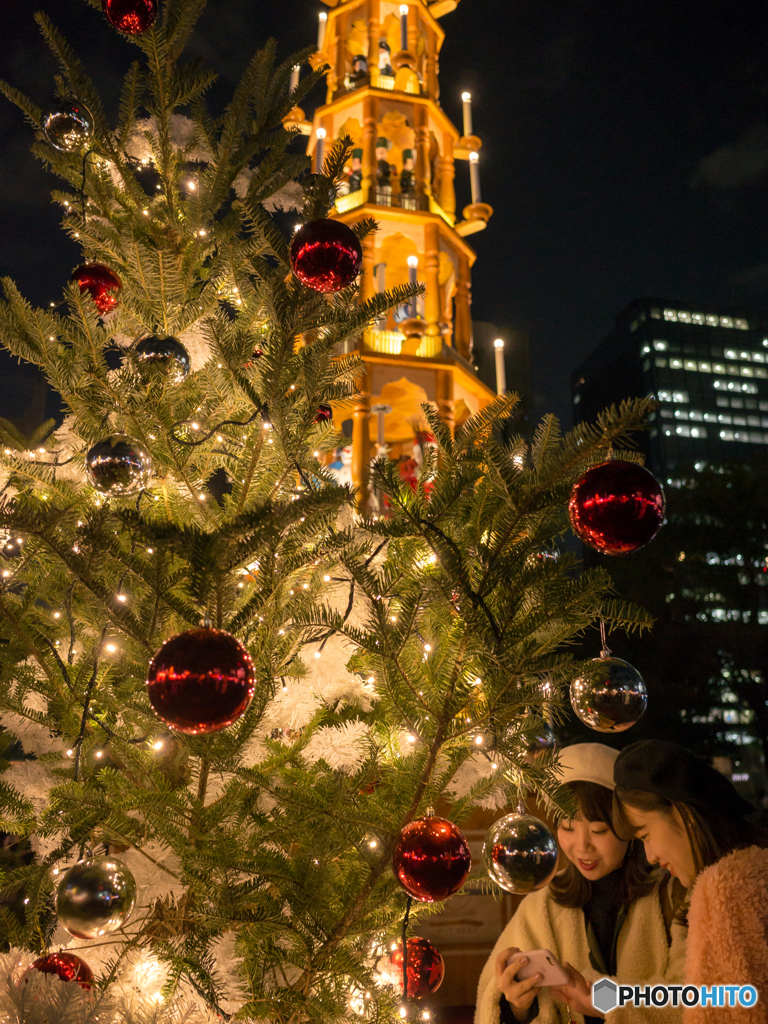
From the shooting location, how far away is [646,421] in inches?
35.6

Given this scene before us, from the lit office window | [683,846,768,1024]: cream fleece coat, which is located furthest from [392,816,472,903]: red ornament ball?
the lit office window

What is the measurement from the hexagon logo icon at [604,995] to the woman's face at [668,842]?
392 mm

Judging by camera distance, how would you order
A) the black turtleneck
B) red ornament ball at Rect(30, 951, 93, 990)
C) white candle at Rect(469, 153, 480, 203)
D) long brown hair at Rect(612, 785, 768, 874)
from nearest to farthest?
red ornament ball at Rect(30, 951, 93, 990) → long brown hair at Rect(612, 785, 768, 874) → the black turtleneck → white candle at Rect(469, 153, 480, 203)

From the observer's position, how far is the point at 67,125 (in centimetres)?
162

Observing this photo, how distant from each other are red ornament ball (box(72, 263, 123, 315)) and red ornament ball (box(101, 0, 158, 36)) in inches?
22.7

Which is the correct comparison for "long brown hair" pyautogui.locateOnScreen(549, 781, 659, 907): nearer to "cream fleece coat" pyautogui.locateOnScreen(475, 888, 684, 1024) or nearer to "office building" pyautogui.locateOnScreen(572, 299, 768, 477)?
"cream fleece coat" pyautogui.locateOnScreen(475, 888, 684, 1024)

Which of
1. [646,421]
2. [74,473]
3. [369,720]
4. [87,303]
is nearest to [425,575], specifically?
[646,421]

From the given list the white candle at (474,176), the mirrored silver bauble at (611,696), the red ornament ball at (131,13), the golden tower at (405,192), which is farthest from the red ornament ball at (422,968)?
the white candle at (474,176)

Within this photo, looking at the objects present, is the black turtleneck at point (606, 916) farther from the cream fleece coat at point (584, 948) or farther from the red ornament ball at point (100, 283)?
the red ornament ball at point (100, 283)

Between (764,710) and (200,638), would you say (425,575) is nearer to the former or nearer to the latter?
(200,638)

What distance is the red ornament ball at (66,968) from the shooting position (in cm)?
121

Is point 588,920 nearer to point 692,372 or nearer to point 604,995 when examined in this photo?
point 604,995

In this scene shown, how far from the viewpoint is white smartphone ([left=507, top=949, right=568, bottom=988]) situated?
2.02 meters

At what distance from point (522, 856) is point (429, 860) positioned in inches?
11.7
